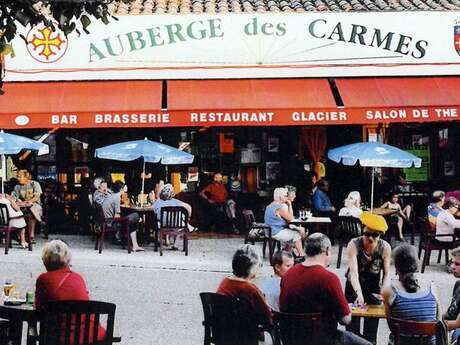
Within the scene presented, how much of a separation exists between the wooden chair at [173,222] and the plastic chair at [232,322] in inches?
329

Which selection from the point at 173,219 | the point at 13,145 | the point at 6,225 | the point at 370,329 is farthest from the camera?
the point at 13,145

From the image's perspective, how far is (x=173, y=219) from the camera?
49.8ft

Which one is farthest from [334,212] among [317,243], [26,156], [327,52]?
[317,243]

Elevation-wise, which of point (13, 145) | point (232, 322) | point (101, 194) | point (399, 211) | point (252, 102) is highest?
point (252, 102)

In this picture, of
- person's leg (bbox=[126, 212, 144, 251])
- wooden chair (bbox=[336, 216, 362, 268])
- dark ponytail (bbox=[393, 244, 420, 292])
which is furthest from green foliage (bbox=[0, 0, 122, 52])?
person's leg (bbox=[126, 212, 144, 251])

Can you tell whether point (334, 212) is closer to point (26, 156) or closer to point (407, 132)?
point (407, 132)

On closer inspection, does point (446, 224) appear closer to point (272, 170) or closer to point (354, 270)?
point (354, 270)

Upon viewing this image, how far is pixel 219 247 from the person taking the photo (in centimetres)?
1634

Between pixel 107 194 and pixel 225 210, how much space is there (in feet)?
10.8

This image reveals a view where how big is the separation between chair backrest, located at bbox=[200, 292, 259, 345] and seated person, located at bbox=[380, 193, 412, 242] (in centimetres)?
1066

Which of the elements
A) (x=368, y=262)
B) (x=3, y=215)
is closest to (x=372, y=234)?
(x=368, y=262)

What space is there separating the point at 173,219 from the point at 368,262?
24.7ft

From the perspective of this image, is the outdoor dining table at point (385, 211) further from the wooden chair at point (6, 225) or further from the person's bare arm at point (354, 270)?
the person's bare arm at point (354, 270)

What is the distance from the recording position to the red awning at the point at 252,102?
16969 mm
